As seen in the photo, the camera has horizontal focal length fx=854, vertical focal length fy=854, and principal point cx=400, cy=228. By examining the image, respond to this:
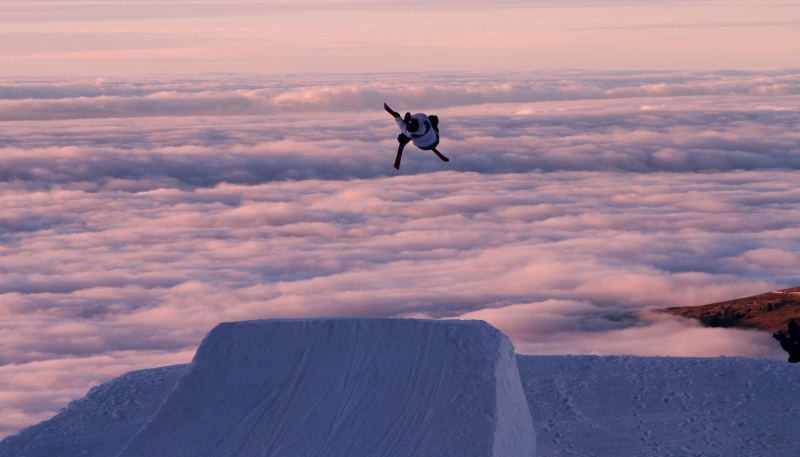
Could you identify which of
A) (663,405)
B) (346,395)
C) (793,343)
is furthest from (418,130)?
(793,343)

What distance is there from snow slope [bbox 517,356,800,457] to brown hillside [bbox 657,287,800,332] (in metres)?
55.3

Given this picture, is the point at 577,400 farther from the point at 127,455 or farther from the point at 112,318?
the point at 112,318

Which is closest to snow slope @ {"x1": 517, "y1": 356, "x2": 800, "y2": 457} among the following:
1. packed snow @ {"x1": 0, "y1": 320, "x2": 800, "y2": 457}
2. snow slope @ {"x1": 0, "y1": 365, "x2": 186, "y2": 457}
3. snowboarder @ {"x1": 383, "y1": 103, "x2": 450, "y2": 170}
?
packed snow @ {"x1": 0, "y1": 320, "x2": 800, "y2": 457}

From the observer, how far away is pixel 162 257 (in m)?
171

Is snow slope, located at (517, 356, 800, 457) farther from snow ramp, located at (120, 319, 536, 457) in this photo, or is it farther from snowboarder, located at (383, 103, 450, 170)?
snowboarder, located at (383, 103, 450, 170)

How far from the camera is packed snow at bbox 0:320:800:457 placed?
16.2 m

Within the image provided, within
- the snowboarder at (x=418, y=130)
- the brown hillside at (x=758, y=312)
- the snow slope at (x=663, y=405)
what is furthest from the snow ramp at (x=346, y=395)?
the brown hillside at (x=758, y=312)

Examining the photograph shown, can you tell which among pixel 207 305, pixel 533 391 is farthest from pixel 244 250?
pixel 533 391

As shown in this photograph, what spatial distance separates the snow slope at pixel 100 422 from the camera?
22547 mm

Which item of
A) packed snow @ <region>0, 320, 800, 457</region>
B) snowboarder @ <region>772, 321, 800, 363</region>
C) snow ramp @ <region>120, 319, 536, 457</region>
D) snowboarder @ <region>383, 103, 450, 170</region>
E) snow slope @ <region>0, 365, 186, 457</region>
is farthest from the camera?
snowboarder @ <region>772, 321, 800, 363</region>

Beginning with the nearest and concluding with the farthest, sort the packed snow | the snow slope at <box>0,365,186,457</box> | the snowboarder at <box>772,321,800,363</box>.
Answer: the packed snow
the snow slope at <box>0,365,186,457</box>
the snowboarder at <box>772,321,800,363</box>

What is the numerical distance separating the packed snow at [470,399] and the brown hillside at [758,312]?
184 feet

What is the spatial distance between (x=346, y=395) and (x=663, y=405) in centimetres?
1154

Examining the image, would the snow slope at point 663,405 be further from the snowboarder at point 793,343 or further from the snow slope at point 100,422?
the snowboarder at point 793,343
